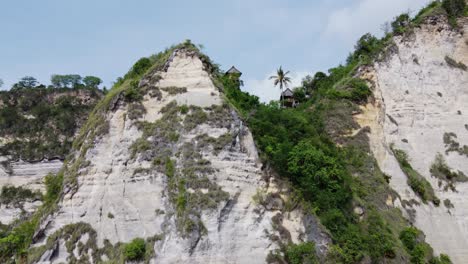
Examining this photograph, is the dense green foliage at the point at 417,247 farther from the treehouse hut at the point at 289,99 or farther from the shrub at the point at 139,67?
the treehouse hut at the point at 289,99

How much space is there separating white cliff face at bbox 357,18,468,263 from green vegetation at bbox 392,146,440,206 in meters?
0.48

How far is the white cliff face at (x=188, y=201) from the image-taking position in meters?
23.5

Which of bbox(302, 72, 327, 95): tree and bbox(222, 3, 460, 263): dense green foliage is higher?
bbox(302, 72, 327, 95): tree

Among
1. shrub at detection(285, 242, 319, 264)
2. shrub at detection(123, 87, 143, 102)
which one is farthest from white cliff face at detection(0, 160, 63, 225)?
shrub at detection(285, 242, 319, 264)

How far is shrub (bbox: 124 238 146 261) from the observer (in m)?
23.0

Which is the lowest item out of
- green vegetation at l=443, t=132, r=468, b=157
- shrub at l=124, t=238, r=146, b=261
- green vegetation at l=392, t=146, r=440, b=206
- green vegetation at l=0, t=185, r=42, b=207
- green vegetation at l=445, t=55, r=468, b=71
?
shrub at l=124, t=238, r=146, b=261

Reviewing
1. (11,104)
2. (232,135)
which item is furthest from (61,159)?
(232,135)

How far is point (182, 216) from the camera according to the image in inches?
934

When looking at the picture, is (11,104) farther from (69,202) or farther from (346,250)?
(346,250)

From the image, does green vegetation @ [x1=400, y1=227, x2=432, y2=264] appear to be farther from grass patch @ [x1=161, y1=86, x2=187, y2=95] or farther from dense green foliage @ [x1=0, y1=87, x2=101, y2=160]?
dense green foliage @ [x1=0, y1=87, x2=101, y2=160]

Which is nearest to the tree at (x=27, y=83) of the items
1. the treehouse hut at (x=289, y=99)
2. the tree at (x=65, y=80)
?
the tree at (x=65, y=80)

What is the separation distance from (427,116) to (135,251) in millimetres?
25098

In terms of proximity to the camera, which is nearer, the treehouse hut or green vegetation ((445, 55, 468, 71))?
green vegetation ((445, 55, 468, 71))

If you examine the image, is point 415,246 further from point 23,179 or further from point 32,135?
point 32,135
